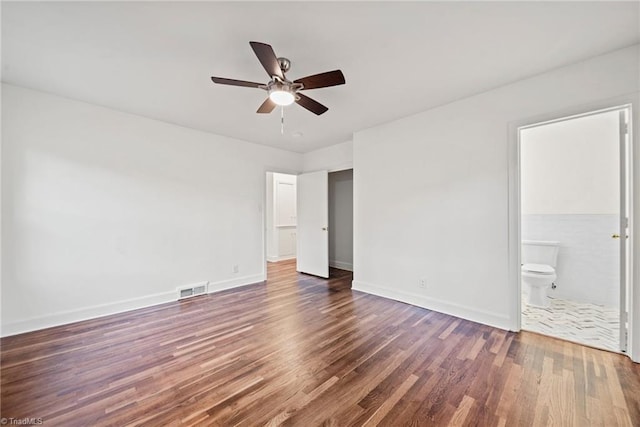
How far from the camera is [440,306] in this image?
3008mm

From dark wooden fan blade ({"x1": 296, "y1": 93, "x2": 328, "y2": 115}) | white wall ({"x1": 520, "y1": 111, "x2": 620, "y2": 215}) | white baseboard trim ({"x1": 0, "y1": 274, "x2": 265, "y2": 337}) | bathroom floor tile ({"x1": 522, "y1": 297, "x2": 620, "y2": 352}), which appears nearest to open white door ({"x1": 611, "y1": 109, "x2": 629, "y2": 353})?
bathroom floor tile ({"x1": 522, "y1": 297, "x2": 620, "y2": 352})

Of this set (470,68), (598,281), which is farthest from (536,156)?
(470,68)

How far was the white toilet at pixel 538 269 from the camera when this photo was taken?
10.2ft

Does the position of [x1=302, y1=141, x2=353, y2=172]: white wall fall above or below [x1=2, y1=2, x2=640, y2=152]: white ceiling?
below

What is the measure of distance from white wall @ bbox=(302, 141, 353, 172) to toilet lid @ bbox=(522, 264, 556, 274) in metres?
2.99

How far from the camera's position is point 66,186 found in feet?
9.00

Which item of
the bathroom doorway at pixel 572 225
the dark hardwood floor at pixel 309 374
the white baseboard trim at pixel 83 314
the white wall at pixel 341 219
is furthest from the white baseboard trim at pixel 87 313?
the bathroom doorway at pixel 572 225

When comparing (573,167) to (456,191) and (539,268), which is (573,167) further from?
(456,191)

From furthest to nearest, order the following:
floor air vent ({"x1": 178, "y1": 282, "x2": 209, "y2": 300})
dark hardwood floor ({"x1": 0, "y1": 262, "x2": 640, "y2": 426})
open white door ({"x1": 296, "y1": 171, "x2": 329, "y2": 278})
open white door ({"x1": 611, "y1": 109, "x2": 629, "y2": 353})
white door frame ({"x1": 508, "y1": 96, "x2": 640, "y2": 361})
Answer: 1. open white door ({"x1": 296, "y1": 171, "x2": 329, "y2": 278})
2. floor air vent ({"x1": 178, "y1": 282, "x2": 209, "y2": 300})
3. open white door ({"x1": 611, "y1": 109, "x2": 629, "y2": 353})
4. white door frame ({"x1": 508, "y1": 96, "x2": 640, "y2": 361})
5. dark hardwood floor ({"x1": 0, "y1": 262, "x2": 640, "y2": 426})

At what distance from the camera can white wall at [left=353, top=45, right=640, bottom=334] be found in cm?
227

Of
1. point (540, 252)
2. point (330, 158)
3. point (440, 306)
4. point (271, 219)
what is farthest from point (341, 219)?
point (540, 252)

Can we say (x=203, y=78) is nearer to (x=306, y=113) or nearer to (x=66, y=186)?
(x=306, y=113)

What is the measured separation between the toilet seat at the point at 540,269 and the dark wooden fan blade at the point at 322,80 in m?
3.44

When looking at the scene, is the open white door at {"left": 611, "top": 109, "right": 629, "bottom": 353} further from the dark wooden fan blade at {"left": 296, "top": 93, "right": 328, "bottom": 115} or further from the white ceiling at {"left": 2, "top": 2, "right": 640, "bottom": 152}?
the dark wooden fan blade at {"left": 296, "top": 93, "right": 328, "bottom": 115}
